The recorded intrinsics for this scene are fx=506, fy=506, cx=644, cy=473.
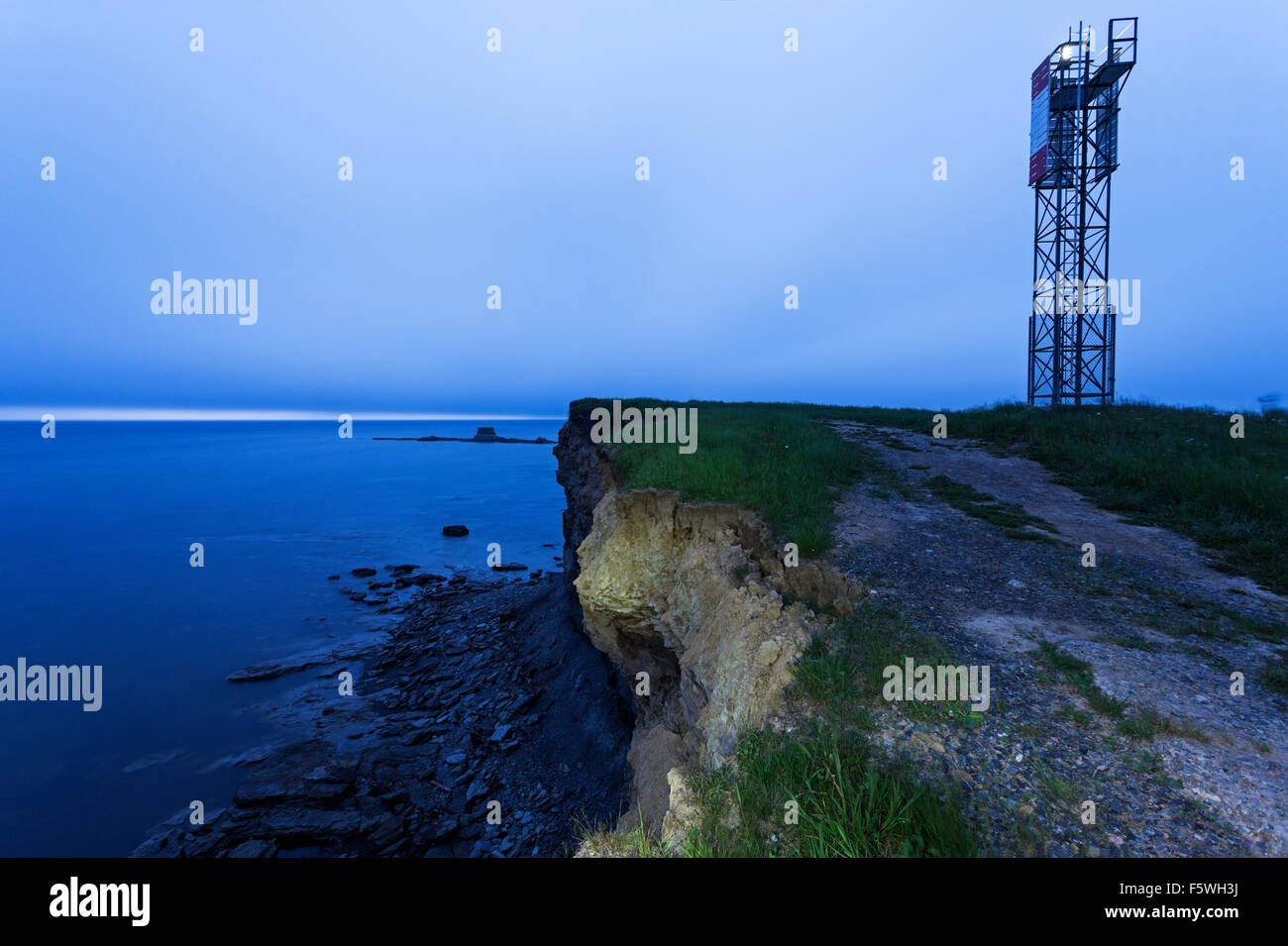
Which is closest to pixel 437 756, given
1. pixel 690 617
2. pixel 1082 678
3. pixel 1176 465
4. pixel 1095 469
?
pixel 690 617

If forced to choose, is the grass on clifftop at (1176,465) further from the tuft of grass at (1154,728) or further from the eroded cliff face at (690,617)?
the eroded cliff face at (690,617)

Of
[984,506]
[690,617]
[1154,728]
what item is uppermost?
[984,506]

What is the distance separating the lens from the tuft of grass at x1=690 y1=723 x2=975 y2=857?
12.1 feet

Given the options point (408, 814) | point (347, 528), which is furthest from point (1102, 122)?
point (347, 528)

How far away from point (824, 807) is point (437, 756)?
1570 centimetres

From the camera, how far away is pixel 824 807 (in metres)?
4.05

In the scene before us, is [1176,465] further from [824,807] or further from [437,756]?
[437,756]

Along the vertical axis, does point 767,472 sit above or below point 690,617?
above

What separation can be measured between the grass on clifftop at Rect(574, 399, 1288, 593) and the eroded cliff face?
74 centimetres

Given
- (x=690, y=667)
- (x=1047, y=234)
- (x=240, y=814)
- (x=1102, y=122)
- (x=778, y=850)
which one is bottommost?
(x=240, y=814)

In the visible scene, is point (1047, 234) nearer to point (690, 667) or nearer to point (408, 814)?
point (690, 667)

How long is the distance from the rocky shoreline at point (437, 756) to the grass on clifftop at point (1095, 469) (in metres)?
7.05
